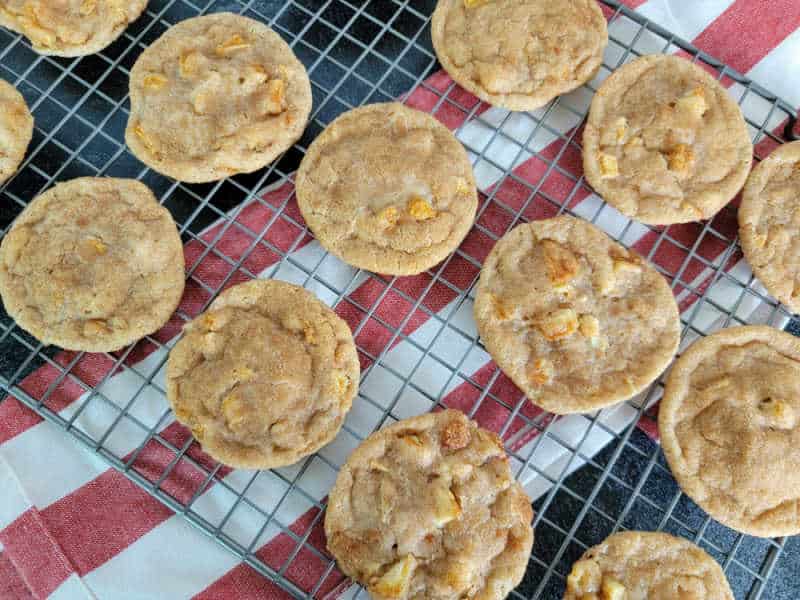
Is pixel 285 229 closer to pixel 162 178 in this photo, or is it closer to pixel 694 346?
pixel 162 178

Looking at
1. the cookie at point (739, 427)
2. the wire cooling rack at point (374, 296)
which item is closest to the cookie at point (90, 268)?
the wire cooling rack at point (374, 296)

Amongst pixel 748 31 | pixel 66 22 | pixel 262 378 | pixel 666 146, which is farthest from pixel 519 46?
pixel 66 22

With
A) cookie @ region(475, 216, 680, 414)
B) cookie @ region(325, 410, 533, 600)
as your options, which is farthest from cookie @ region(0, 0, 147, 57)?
cookie @ region(325, 410, 533, 600)

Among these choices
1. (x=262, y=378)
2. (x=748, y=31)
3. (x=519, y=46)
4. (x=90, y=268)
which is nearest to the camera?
(x=262, y=378)

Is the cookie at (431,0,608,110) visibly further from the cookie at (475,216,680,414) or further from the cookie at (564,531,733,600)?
the cookie at (564,531,733,600)

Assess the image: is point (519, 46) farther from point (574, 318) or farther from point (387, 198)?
point (574, 318)
